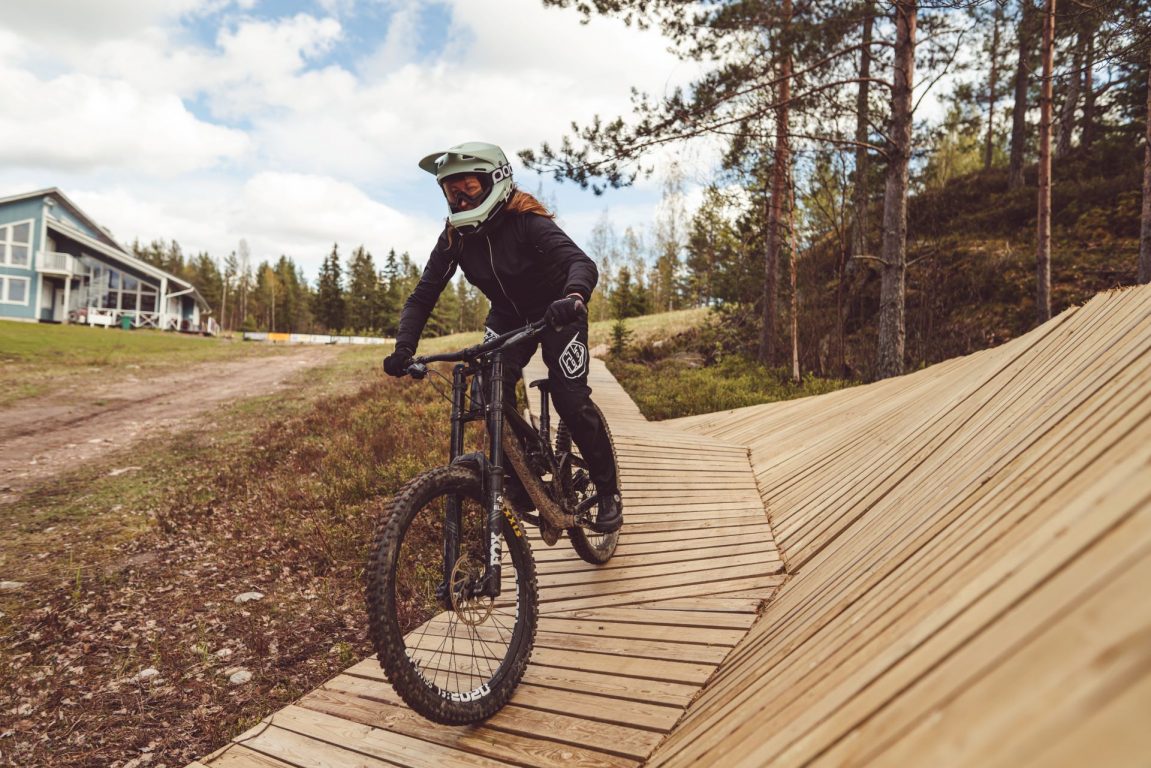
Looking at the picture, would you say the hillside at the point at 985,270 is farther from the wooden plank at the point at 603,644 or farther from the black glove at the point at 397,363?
the black glove at the point at 397,363

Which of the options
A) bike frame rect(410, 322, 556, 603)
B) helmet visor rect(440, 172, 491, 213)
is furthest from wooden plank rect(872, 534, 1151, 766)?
helmet visor rect(440, 172, 491, 213)

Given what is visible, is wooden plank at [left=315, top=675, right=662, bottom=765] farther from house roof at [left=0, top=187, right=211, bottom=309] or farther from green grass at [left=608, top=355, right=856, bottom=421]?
house roof at [left=0, top=187, right=211, bottom=309]

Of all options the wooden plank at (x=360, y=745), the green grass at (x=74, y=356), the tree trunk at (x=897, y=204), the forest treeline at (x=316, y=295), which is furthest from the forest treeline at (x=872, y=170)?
the forest treeline at (x=316, y=295)

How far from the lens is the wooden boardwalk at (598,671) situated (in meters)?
2.46

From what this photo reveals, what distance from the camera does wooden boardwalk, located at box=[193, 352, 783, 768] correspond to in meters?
2.46

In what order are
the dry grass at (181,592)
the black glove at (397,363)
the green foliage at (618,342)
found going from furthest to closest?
1. the green foliage at (618,342)
2. the dry grass at (181,592)
3. the black glove at (397,363)

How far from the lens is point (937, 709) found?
989mm

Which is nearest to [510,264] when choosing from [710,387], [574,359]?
[574,359]

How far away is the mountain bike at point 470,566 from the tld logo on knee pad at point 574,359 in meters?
0.45

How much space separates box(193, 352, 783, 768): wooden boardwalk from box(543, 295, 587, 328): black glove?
1702mm

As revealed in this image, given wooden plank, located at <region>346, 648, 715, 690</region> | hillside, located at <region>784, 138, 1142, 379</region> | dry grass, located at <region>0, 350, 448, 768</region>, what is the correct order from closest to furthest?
wooden plank, located at <region>346, 648, 715, 690</region>, dry grass, located at <region>0, 350, 448, 768</region>, hillside, located at <region>784, 138, 1142, 379</region>

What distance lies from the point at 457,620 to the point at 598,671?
745mm

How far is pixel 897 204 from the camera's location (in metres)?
11.2

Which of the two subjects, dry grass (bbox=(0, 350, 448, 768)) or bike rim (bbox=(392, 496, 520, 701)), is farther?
dry grass (bbox=(0, 350, 448, 768))
